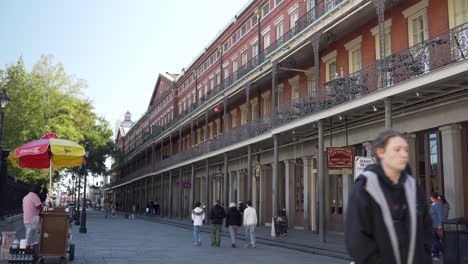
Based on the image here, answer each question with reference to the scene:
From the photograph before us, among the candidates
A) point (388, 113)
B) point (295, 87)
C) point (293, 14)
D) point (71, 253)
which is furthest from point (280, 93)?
point (71, 253)

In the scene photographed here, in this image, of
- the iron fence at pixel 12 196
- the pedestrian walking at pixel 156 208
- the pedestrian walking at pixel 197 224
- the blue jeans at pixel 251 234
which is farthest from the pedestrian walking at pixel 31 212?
the pedestrian walking at pixel 156 208

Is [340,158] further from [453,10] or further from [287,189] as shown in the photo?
[287,189]

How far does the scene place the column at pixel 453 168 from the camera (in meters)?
13.6

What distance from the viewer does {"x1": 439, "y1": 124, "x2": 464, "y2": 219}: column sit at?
13617 mm

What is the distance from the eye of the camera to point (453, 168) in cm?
1388

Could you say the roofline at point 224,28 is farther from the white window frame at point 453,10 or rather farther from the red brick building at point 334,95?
the white window frame at point 453,10

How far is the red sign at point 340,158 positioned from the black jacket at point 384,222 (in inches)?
494

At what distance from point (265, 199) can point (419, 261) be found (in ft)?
81.7

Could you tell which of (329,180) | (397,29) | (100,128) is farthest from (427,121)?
(100,128)

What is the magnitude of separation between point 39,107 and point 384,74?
2863cm

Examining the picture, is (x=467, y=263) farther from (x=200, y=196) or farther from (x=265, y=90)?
(x=200, y=196)

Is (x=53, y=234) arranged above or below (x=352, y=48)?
below

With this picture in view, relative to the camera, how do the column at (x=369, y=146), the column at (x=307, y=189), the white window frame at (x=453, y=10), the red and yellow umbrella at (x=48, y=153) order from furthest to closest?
the column at (x=307, y=189), the column at (x=369, y=146), the white window frame at (x=453, y=10), the red and yellow umbrella at (x=48, y=153)

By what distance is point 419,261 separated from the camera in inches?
117
